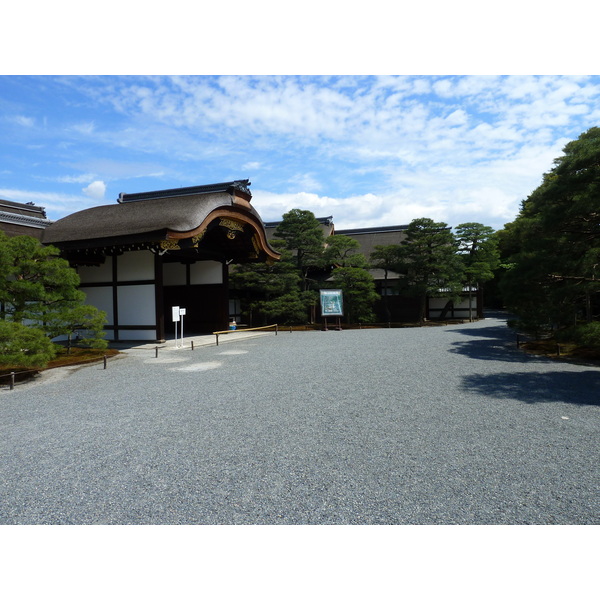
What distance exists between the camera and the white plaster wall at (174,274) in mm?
15750

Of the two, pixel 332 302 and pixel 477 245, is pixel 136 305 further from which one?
pixel 477 245

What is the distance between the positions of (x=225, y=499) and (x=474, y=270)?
2077 centimetres

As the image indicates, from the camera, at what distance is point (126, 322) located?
1265 centimetres

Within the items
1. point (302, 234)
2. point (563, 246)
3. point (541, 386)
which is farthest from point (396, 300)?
point (541, 386)

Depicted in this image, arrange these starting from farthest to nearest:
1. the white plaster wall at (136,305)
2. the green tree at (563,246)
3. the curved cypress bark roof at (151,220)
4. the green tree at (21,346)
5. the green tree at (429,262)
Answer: the green tree at (429,262), the white plaster wall at (136,305), the curved cypress bark roof at (151,220), the green tree at (563,246), the green tree at (21,346)

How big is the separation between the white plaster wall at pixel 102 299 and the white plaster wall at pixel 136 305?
364mm

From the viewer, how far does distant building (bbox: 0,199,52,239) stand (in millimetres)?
12066

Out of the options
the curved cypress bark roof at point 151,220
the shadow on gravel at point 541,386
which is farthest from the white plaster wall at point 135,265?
the shadow on gravel at point 541,386

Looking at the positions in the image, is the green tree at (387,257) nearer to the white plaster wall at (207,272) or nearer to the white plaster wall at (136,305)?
the white plaster wall at (207,272)

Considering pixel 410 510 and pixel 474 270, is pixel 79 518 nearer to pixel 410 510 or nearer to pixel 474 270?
pixel 410 510

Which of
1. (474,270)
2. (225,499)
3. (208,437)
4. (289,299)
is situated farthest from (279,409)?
(474,270)

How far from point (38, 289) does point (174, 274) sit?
789 cm

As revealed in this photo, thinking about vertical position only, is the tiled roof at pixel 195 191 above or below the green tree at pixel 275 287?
above

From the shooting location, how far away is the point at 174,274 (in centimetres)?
1587
